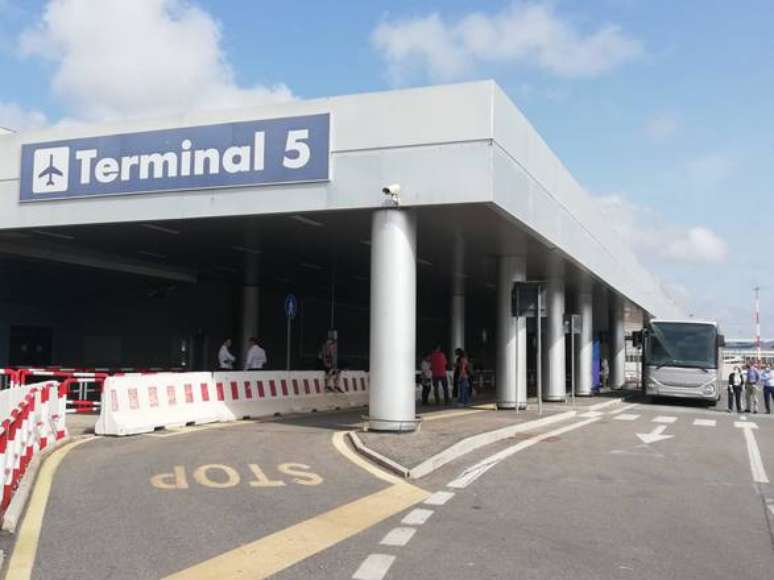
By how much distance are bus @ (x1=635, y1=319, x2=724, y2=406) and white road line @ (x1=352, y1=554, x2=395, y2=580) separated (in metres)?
23.9

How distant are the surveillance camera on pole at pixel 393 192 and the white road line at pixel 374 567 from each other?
7.94 metres

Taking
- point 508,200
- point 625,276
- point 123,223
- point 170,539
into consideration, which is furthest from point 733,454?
point 625,276

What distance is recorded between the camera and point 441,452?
1137 centimetres

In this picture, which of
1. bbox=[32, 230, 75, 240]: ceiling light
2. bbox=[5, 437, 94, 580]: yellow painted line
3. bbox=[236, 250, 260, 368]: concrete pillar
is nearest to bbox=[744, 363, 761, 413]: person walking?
bbox=[236, 250, 260, 368]: concrete pillar

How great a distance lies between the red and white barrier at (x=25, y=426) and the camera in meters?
7.66

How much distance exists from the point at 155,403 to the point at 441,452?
600cm

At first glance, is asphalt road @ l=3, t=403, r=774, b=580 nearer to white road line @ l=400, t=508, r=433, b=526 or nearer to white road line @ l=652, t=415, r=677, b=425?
white road line @ l=400, t=508, r=433, b=526

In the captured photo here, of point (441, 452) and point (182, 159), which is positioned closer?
point (441, 452)

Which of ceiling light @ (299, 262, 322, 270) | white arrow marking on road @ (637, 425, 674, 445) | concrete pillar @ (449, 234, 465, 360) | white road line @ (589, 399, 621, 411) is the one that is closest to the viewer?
white arrow marking on road @ (637, 425, 674, 445)

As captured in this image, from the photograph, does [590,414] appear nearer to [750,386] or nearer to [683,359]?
[683,359]

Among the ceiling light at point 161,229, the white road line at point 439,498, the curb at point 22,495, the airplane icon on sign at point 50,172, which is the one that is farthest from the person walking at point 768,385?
the curb at point 22,495

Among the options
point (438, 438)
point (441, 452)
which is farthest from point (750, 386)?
point (441, 452)

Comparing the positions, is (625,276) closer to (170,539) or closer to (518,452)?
(518,452)

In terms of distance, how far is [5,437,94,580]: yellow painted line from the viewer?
585 cm
